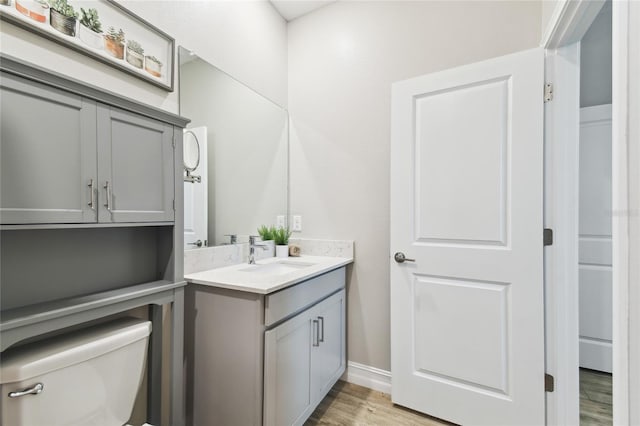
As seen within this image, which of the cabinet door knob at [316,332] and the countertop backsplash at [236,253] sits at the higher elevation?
the countertop backsplash at [236,253]

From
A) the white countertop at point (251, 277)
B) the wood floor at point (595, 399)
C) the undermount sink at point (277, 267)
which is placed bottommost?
the wood floor at point (595, 399)

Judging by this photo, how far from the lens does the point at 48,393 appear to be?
88 centimetres

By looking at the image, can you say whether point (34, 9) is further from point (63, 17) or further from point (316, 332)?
point (316, 332)

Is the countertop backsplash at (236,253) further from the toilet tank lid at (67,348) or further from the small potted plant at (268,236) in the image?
the toilet tank lid at (67,348)

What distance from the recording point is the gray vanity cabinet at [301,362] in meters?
1.30

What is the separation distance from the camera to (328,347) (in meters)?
1.81

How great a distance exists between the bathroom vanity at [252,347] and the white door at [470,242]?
0.62 meters

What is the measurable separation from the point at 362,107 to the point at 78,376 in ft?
6.73

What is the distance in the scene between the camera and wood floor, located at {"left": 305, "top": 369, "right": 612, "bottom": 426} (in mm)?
1675

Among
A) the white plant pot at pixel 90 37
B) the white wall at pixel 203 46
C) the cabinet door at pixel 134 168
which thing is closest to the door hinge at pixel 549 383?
the cabinet door at pixel 134 168

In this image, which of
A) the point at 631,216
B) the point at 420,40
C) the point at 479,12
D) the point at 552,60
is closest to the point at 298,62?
the point at 420,40

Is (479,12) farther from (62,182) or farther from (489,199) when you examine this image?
(62,182)

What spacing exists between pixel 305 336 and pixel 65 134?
133 cm

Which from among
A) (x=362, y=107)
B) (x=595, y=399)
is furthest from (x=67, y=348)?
(x=595, y=399)
